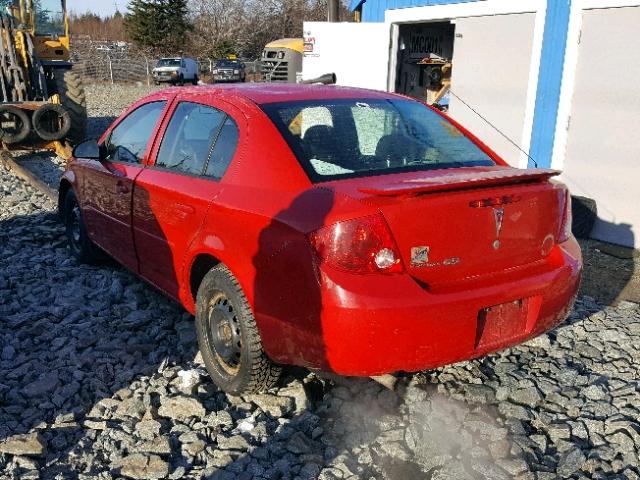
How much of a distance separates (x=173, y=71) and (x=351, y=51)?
2672 cm

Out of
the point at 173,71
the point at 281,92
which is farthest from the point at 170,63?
the point at 281,92

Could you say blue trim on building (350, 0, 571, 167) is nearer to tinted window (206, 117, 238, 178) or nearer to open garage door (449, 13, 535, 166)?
open garage door (449, 13, 535, 166)

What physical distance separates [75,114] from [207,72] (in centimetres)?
3216

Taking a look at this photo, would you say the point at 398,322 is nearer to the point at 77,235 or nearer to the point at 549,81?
the point at 77,235

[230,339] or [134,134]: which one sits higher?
[134,134]

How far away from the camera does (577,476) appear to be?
2842 mm

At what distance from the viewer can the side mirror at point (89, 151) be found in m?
4.72

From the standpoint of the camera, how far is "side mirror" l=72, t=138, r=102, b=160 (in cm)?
472

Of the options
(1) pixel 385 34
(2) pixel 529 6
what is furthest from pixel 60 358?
(1) pixel 385 34

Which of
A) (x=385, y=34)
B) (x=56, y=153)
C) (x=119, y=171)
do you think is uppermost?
(x=385, y=34)

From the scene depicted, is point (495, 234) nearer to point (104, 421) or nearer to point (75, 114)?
point (104, 421)

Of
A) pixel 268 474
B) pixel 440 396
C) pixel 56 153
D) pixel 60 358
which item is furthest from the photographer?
pixel 56 153

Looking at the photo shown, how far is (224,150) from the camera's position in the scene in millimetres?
3504

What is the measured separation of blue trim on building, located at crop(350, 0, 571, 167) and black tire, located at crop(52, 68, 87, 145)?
29.5 feet
